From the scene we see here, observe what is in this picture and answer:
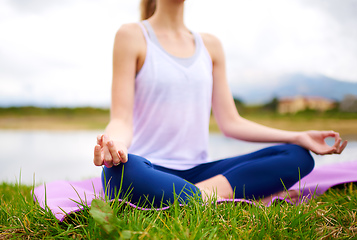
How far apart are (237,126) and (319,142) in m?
0.44

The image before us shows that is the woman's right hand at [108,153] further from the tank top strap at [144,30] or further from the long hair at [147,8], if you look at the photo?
the long hair at [147,8]

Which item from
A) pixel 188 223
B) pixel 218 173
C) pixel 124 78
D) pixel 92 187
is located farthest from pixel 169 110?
pixel 188 223

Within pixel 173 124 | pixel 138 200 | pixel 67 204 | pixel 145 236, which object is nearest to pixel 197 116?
pixel 173 124

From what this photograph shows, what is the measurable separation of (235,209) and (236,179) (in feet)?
1.19

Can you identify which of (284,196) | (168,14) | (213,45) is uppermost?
(168,14)

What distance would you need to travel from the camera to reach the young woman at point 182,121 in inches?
59.3

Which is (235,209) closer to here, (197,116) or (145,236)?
(145,236)

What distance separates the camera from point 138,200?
4.17 feet

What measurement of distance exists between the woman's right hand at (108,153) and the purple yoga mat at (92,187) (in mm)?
187

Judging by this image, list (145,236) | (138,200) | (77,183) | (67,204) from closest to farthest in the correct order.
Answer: (145,236), (138,200), (67,204), (77,183)

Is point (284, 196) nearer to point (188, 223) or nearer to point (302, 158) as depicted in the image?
point (302, 158)

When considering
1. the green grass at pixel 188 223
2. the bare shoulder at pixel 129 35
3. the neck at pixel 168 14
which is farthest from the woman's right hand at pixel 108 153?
the neck at pixel 168 14

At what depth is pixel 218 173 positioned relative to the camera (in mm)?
1644

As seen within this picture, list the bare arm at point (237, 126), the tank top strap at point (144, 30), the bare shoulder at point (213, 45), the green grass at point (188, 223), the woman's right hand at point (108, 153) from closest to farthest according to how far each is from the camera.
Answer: the green grass at point (188, 223), the woman's right hand at point (108, 153), the bare arm at point (237, 126), the tank top strap at point (144, 30), the bare shoulder at point (213, 45)
